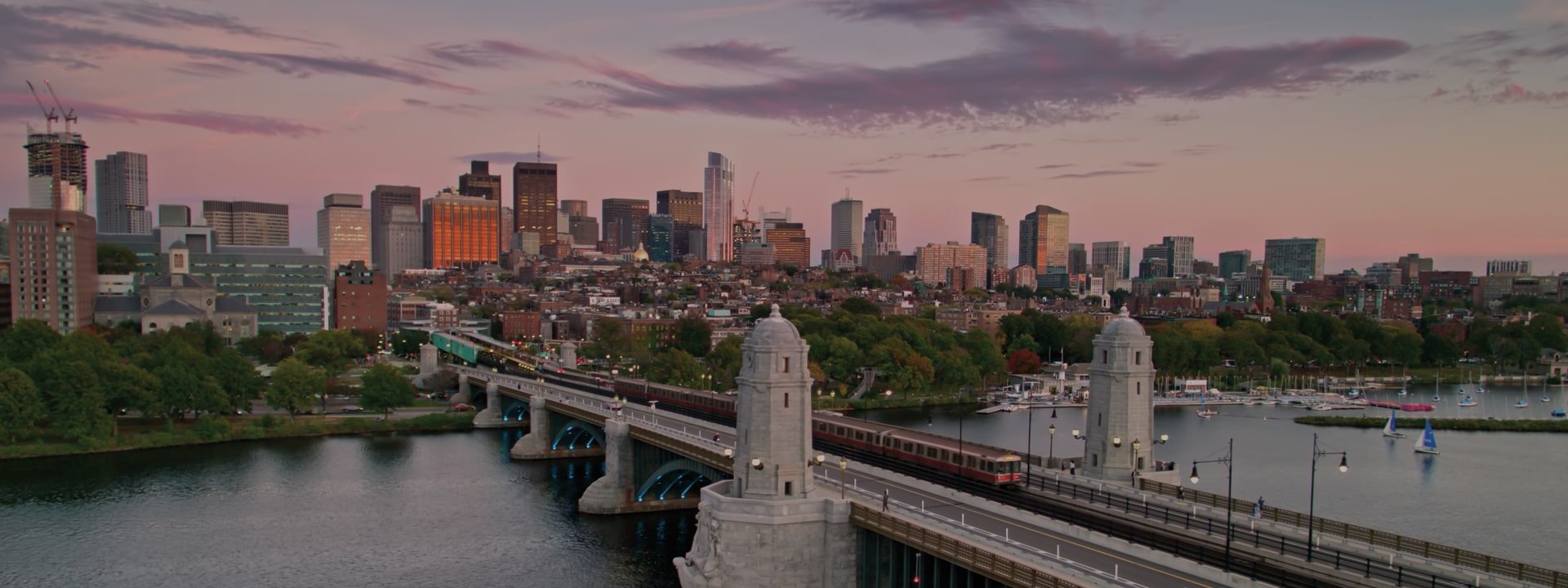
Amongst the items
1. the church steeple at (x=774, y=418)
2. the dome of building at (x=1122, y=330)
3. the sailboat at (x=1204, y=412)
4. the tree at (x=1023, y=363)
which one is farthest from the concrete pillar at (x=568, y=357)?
the dome of building at (x=1122, y=330)

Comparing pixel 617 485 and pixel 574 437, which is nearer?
pixel 617 485

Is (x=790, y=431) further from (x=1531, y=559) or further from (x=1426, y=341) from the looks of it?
(x=1426, y=341)

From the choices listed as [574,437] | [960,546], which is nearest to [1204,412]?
[574,437]

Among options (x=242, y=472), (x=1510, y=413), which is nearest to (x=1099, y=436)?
(x=242, y=472)

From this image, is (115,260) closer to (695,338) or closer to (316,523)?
(695,338)

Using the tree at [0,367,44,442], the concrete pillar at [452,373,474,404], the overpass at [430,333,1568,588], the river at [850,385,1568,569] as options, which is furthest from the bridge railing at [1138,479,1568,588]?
the concrete pillar at [452,373,474,404]

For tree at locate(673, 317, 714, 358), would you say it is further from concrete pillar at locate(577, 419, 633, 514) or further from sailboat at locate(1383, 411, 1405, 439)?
concrete pillar at locate(577, 419, 633, 514)
